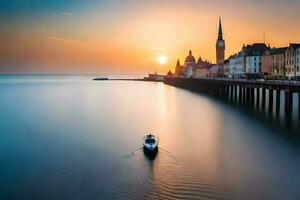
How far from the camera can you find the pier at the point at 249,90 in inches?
1939

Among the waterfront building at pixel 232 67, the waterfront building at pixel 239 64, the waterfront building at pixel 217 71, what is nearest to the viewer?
the waterfront building at pixel 239 64

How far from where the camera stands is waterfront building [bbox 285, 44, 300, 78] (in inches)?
3199

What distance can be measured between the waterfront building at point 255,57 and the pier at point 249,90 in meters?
7.15

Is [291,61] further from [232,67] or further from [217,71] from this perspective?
[217,71]

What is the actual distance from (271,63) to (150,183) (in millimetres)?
87090

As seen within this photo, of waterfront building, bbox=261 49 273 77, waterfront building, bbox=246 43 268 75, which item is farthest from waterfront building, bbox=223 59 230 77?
waterfront building, bbox=261 49 273 77

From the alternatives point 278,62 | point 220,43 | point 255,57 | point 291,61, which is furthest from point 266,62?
point 220,43

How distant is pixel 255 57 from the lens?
109 m

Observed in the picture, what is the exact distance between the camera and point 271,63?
97.9m

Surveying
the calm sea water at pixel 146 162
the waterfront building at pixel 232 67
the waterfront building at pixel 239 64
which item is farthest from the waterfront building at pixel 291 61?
the calm sea water at pixel 146 162

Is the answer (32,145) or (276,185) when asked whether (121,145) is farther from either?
(276,185)

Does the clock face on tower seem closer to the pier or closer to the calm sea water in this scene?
the pier

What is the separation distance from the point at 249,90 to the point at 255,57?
42.3 meters

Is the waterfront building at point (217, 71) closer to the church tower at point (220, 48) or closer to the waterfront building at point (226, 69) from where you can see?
the waterfront building at point (226, 69)
